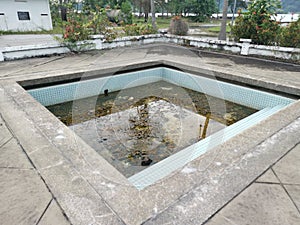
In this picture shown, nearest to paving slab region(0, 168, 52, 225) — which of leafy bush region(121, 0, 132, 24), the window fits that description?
the window

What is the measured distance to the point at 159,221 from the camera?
4.79 feet

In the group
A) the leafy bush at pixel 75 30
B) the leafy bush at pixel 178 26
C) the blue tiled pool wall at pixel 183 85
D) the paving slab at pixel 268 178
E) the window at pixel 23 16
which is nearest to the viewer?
the paving slab at pixel 268 178

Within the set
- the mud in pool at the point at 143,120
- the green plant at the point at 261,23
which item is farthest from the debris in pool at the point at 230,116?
the green plant at the point at 261,23

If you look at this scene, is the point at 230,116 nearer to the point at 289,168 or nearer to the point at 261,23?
the point at 289,168

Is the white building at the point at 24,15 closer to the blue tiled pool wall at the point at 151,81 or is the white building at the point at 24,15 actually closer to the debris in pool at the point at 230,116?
the blue tiled pool wall at the point at 151,81

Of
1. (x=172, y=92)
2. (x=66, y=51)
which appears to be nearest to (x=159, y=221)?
(x=172, y=92)

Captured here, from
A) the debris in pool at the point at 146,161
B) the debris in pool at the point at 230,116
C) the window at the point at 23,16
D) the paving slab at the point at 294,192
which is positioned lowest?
the debris in pool at the point at 146,161

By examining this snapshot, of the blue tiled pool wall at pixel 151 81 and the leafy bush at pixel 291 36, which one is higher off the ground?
the leafy bush at pixel 291 36

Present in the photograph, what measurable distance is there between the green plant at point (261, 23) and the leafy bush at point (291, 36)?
0.91 feet

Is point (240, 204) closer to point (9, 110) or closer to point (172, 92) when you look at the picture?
point (9, 110)

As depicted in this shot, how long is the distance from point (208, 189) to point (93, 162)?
1.10 m

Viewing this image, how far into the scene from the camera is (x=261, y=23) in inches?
296

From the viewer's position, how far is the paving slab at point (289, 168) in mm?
1893

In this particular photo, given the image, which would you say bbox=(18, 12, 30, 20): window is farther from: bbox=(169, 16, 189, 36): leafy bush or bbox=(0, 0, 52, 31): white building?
bbox=(169, 16, 189, 36): leafy bush
